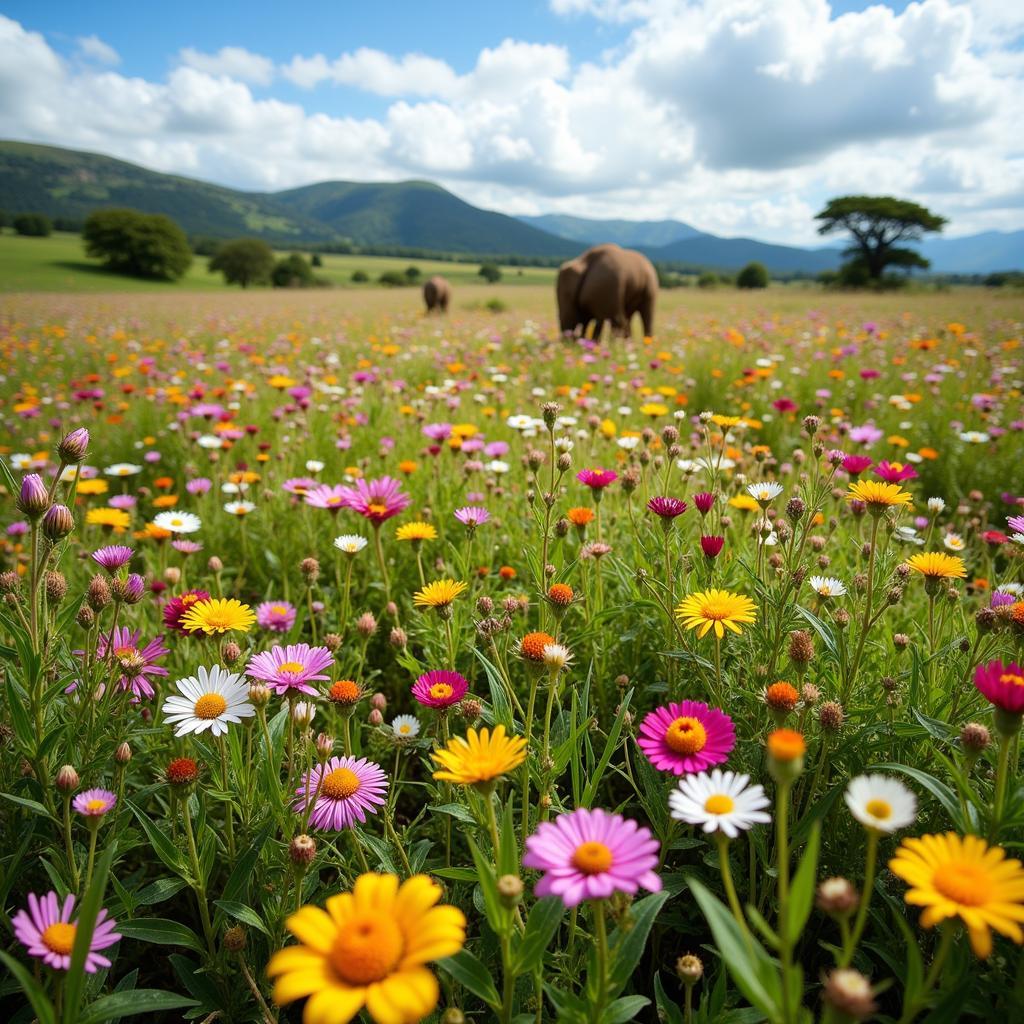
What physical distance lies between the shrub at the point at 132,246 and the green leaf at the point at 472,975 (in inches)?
1640

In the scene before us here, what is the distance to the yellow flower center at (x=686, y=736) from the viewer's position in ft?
2.76

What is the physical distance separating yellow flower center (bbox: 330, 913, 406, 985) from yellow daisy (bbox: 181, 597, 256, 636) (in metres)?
0.69

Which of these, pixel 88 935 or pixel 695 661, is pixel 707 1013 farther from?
pixel 88 935

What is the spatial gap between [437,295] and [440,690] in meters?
14.4

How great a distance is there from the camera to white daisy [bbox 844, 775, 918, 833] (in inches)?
25.0

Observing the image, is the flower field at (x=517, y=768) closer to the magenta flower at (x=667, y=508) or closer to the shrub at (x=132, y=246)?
the magenta flower at (x=667, y=508)

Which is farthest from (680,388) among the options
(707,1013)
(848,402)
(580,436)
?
(707,1013)

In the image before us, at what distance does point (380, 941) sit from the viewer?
0.59 meters

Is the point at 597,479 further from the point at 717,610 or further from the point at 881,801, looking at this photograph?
the point at 881,801

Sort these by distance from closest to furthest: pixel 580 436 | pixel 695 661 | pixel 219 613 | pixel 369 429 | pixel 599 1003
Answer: pixel 599 1003
pixel 219 613
pixel 695 661
pixel 580 436
pixel 369 429

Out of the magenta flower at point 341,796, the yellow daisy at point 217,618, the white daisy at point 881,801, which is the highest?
the white daisy at point 881,801

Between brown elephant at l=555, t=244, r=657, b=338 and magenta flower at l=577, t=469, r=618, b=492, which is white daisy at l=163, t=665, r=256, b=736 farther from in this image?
brown elephant at l=555, t=244, r=657, b=338

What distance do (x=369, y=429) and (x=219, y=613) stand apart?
2.47 metres

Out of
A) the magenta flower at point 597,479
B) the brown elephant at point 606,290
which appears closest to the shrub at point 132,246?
the brown elephant at point 606,290
